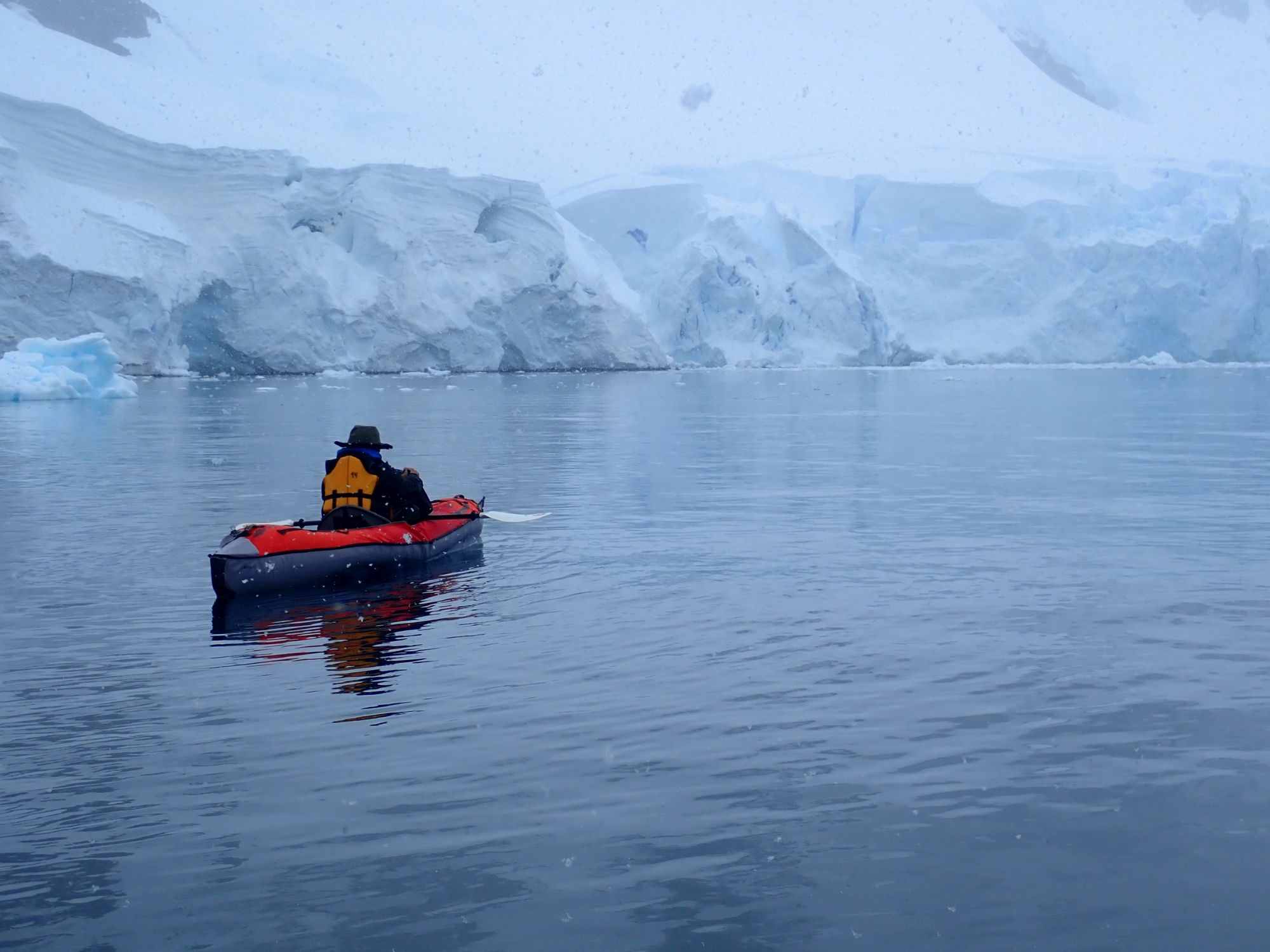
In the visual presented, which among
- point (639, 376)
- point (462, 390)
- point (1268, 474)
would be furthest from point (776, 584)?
point (639, 376)

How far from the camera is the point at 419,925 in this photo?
3.77 m

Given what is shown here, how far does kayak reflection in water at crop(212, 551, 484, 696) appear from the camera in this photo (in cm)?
677

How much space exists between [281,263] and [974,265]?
88.2ft

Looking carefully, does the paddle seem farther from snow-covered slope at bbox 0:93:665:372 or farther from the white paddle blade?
snow-covered slope at bbox 0:93:665:372

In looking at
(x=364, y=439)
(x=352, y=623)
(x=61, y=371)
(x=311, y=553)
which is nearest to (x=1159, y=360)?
(x=61, y=371)

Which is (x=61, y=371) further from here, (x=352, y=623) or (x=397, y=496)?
(x=352, y=623)

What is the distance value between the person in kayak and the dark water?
0.60 m

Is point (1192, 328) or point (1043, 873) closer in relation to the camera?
point (1043, 873)

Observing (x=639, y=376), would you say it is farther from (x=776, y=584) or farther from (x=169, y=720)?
(x=169, y=720)

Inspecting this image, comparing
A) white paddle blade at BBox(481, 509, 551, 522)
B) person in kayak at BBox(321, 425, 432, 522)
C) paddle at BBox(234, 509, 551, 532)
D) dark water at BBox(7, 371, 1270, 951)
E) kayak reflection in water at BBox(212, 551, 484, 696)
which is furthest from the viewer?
white paddle blade at BBox(481, 509, 551, 522)

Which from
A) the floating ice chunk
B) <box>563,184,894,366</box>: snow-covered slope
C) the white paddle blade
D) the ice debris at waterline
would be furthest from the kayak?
the floating ice chunk

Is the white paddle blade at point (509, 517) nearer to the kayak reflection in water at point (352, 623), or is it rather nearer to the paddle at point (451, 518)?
the paddle at point (451, 518)

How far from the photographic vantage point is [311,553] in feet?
28.6

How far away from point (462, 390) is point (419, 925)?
3612 cm
